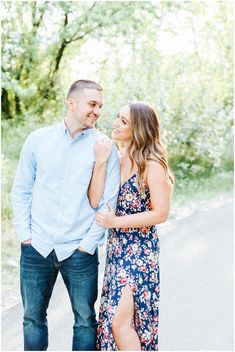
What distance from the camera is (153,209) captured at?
3.21m

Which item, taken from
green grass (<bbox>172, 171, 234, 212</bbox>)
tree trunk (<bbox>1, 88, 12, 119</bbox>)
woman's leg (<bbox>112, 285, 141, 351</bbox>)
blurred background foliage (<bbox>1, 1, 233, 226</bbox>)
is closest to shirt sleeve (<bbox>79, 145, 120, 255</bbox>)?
woman's leg (<bbox>112, 285, 141, 351</bbox>)

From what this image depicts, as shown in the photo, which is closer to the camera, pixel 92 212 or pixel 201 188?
pixel 92 212

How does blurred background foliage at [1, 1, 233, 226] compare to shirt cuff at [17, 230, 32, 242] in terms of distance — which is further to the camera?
blurred background foliage at [1, 1, 233, 226]

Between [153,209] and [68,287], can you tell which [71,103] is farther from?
[68,287]

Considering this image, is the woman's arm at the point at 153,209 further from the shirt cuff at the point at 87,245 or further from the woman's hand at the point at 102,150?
the woman's hand at the point at 102,150

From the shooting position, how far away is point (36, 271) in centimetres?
325

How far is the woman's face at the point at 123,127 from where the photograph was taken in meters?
3.25

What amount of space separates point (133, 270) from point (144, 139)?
0.73 meters

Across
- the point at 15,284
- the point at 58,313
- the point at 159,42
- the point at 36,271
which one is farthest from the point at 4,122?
the point at 36,271

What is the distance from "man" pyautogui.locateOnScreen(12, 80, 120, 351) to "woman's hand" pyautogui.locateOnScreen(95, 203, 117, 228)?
0.04m

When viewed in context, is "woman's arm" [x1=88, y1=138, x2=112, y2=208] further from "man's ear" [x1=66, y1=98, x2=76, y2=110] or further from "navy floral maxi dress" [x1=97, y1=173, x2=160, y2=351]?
"man's ear" [x1=66, y1=98, x2=76, y2=110]

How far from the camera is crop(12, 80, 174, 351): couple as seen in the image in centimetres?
321

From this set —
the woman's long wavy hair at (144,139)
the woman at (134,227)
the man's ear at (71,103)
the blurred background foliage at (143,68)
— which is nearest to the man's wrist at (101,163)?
the woman at (134,227)

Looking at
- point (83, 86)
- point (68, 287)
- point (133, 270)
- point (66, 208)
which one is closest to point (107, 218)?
point (66, 208)
